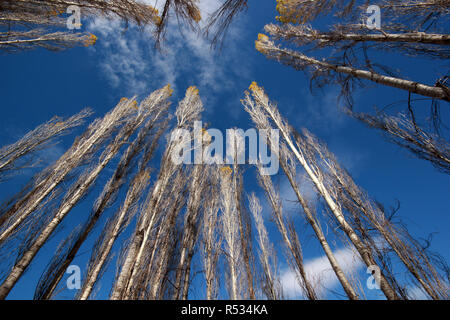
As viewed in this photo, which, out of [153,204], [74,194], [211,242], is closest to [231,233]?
[211,242]

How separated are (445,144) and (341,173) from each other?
250cm

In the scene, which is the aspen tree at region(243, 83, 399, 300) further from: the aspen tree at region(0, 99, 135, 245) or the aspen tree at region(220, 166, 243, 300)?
the aspen tree at region(0, 99, 135, 245)

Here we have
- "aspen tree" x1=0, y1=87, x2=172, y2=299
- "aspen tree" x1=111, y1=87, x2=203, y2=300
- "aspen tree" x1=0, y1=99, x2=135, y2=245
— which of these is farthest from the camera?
"aspen tree" x1=0, y1=99, x2=135, y2=245

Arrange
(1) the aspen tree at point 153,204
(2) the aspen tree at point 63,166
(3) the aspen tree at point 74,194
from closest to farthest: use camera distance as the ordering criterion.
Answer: (3) the aspen tree at point 74,194 < (1) the aspen tree at point 153,204 < (2) the aspen tree at point 63,166

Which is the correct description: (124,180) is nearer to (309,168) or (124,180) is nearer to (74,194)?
(74,194)

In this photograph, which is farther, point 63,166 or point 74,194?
point 63,166

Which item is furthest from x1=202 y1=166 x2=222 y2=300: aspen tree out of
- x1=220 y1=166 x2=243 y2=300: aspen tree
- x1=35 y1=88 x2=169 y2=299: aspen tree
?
x1=35 y1=88 x2=169 y2=299: aspen tree

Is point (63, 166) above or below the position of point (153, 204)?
above

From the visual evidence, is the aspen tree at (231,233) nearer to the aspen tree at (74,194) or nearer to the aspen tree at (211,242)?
the aspen tree at (211,242)

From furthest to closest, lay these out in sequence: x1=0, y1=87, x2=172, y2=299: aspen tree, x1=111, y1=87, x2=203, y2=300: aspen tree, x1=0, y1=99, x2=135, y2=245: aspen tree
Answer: x1=0, y1=99, x2=135, y2=245: aspen tree → x1=111, y1=87, x2=203, y2=300: aspen tree → x1=0, y1=87, x2=172, y2=299: aspen tree

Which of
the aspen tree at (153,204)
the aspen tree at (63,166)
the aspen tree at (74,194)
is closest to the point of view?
the aspen tree at (74,194)

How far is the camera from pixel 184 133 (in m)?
7.71

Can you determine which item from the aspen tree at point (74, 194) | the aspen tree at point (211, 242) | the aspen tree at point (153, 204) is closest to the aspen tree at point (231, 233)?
the aspen tree at point (211, 242)

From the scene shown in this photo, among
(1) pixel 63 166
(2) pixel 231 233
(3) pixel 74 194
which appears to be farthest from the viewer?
(2) pixel 231 233
